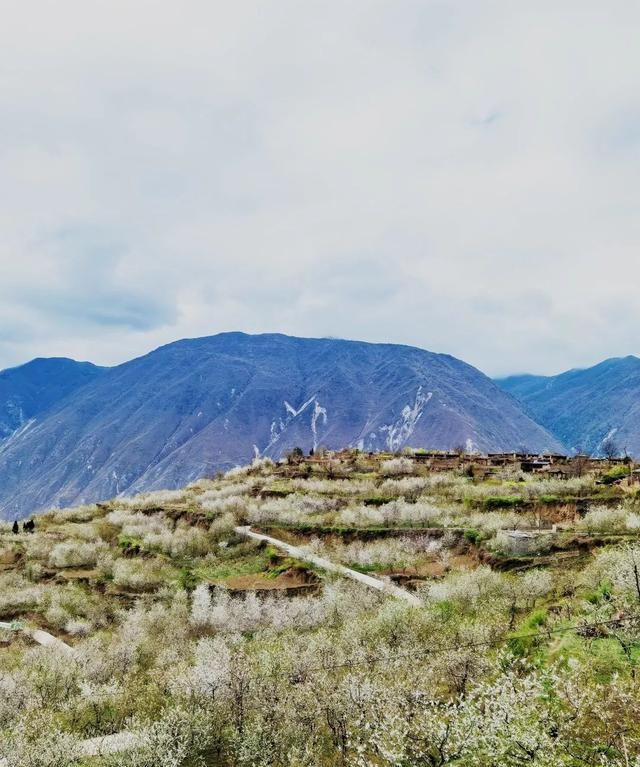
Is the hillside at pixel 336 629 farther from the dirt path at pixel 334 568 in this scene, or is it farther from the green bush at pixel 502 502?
the dirt path at pixel 334 568

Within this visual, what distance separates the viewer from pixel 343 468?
14038 centimetres

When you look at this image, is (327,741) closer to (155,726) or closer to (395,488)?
(155,726)

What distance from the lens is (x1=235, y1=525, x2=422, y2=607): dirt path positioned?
194 ft

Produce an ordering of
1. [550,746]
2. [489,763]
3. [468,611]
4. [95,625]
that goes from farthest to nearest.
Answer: [95,625]
[468,611]
[489,763]
[550,746]

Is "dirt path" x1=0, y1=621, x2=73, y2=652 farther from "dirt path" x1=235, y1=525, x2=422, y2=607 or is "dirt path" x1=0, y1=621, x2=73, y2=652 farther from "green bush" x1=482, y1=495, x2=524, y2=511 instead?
"green bush" x1=482, y1=495, x2=524, y2=511

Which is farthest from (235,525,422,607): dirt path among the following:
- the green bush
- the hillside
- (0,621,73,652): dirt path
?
(0,621,73,652): dirt path

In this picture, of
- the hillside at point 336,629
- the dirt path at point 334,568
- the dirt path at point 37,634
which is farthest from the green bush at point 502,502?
the dirt path at point 37,634

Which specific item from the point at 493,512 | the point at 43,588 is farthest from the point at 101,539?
the point at 493,512

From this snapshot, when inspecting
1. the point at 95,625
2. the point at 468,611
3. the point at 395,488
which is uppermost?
the point at 395,488

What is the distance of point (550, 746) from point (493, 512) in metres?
71.5

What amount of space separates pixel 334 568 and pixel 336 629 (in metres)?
26.6

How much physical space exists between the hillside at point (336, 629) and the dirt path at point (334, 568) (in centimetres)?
50

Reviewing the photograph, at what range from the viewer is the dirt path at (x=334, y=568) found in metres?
59.2

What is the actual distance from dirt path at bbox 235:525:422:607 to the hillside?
500 mm
